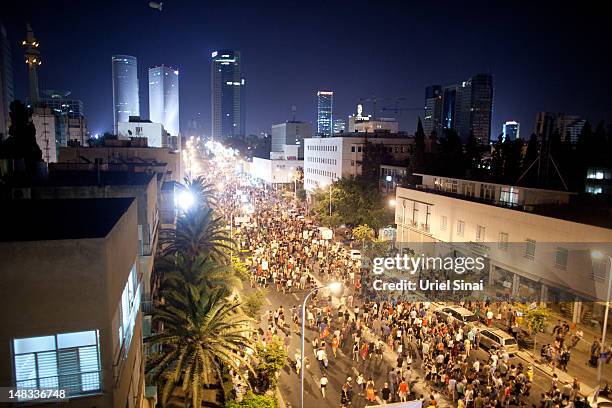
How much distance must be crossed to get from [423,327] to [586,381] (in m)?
7.17

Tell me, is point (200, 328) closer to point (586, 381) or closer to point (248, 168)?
point (586, 381)

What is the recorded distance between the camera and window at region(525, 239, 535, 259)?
92.2ft

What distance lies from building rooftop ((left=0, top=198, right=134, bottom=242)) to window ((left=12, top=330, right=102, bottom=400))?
198 cm

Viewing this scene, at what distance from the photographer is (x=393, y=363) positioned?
2061cm

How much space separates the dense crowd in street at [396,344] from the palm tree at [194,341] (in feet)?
9.78

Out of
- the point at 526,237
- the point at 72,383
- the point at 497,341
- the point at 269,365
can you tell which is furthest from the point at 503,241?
the point at 72,383

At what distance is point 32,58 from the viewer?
91188mm

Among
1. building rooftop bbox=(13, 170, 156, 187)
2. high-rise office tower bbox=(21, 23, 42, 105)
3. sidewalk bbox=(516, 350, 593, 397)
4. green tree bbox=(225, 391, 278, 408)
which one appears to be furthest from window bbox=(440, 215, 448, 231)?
high-rise office tower bbox=(21, 23, 42, 105)

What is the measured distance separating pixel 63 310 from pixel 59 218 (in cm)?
316

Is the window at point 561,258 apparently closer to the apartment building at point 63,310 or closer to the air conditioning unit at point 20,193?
the apartment building at point 63,310

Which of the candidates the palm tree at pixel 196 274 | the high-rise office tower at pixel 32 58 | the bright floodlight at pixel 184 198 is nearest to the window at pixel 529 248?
the palm tree at pixel 196 274

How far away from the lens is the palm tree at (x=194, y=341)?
49.9 feet

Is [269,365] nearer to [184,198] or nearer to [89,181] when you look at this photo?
[89,181]

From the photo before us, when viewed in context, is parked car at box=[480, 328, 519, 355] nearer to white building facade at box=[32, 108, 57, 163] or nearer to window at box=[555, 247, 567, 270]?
window at box=[555, 247, 567, 270]
